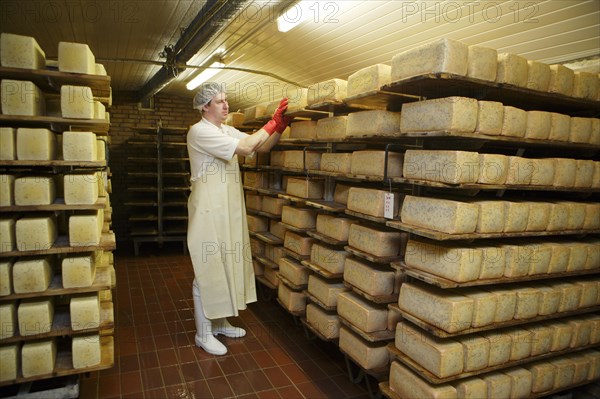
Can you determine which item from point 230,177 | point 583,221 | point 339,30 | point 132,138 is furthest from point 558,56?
point 132,138

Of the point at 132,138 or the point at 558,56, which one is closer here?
the point at 558,56

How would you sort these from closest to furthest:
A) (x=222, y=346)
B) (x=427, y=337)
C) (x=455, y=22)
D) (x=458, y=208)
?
(x=458, y=208) → (x=427, y=337) → (x=455, y=22) → (x=222, y=346)

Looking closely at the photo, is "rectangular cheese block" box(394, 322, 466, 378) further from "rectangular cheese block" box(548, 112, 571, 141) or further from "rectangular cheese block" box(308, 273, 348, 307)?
"rectangular cheese block" box(548, 112, 571, 141)

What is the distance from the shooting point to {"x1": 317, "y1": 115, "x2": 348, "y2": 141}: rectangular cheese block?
3410mm

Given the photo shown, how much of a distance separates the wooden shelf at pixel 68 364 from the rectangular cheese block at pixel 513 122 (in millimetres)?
3207

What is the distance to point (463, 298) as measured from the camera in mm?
2467

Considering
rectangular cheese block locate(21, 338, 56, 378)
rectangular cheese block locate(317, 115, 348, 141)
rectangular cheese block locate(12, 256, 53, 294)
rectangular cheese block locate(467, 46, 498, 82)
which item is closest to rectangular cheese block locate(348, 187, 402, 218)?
rectangular cheese block locate(317, 115, 348, 141)

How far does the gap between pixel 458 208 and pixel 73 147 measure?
258 centimetres

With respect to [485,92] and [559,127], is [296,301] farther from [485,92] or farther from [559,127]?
[559,127]

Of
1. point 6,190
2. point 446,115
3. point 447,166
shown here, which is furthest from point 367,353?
point 6,190

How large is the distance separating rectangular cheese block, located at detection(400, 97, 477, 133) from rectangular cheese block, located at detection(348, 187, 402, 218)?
55 cm

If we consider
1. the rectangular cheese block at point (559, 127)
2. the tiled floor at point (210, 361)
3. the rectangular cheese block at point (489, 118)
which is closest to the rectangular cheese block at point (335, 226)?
the tiled floor at point (210, 361)

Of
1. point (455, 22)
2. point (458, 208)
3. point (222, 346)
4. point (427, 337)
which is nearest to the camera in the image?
point (458, 208)

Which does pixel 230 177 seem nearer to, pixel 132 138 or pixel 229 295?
pixel 229 295
